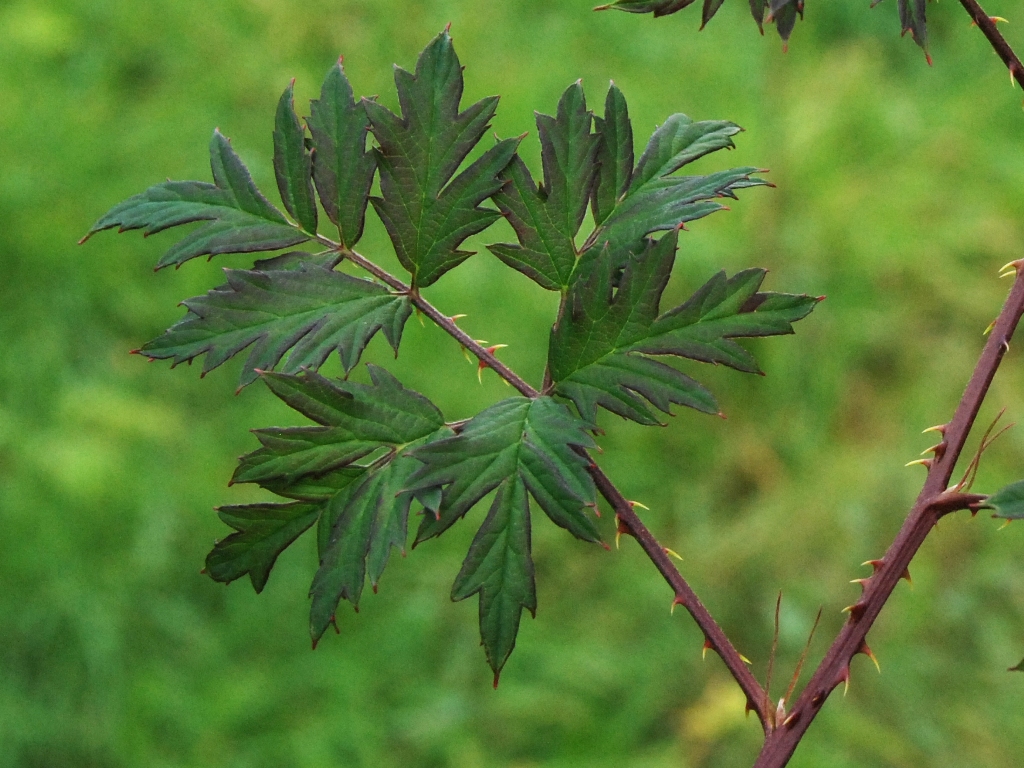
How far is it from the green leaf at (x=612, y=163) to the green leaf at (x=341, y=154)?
0.15 meters

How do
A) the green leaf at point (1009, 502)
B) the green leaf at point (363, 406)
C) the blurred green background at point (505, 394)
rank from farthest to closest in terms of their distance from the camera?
the blurred green background at point (505, 394) → the green leaf at point (363, 406) → the green leaf at point (1009, 502)

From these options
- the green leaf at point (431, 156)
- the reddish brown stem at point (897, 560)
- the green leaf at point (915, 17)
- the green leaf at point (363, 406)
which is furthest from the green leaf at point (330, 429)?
the green leaf at point (915, 17)

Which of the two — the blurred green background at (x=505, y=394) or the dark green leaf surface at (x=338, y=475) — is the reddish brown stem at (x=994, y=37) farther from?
the blurred green background at (x=505, y=394)

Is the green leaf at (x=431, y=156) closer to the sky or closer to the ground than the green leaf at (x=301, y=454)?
closer to the sky

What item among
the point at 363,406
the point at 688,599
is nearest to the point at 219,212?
the point at 363,406

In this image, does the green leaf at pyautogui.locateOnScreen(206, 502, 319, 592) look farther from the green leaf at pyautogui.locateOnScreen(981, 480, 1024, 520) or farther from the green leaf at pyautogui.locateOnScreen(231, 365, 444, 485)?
the green leaf at pyautogui.locateOnScreen(981, 480, 1024, 520)

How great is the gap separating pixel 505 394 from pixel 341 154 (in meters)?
2.10

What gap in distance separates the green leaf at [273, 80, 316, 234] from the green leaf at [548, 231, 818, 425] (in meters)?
0.21

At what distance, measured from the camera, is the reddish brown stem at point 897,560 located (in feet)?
2.15

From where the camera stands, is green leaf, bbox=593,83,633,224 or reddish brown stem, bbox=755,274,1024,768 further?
green leaf, bbox=593,83,633,224

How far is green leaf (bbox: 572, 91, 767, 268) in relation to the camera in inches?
29.2

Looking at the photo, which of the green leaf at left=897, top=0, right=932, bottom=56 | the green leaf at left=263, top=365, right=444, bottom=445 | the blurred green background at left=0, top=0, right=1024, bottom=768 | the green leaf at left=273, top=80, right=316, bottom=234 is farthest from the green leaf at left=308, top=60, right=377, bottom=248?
the blurred green background at left=0, top=0, right=1024, bottom=768

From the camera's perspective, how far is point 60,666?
246 centimetres

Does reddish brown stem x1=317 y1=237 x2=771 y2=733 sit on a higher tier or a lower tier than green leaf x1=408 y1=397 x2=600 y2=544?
lower
